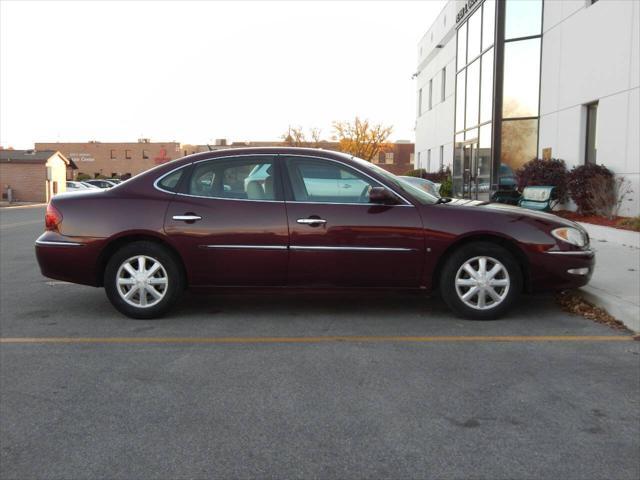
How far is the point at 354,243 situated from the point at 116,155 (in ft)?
275

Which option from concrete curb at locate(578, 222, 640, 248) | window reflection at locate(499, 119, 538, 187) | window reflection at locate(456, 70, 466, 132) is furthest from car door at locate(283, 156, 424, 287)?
window reflection at locate(456, 70, 466, 132)

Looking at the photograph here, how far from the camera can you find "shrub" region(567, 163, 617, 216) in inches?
491

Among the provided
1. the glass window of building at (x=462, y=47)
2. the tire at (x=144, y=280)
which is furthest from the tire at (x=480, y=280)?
the glass window of building at (x=462, y=47)

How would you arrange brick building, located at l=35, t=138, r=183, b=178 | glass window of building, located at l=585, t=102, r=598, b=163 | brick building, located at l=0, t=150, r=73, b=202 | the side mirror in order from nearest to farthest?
the side mirror → glass window of building, located at l=585, t=102, r=598, b=163 → brick building, located at l=0, t=150, r=73, b=202 → brick building, located at l=35, t=138, r=183, b=178

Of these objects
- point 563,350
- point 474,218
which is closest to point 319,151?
point 474,218

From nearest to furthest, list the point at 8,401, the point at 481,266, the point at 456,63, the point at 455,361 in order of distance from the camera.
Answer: the point at 8,401 → the point at 455,361 → the point at 481,266 → the point at 456,63

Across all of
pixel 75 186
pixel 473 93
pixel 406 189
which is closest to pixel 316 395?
pixel 406 189

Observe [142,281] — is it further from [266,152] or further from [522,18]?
[522,18]

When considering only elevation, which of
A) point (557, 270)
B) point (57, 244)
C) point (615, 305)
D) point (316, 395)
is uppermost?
point (57, 244)

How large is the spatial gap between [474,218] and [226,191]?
8.00ft

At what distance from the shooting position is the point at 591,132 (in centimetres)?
1444

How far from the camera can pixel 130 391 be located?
4.05 metres

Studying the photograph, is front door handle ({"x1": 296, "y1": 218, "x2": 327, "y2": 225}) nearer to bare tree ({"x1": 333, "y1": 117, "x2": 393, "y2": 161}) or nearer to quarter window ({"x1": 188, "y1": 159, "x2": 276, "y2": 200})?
quarter window ({"x1": 188, "y1": 159, "x2": 276, "y2": 200})

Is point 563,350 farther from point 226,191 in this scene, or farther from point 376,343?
point 226,191
